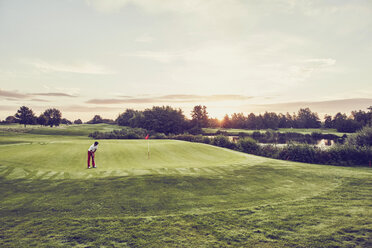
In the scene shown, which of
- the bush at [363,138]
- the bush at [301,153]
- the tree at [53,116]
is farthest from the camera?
the tree at [53,116]

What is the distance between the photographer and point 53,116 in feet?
285

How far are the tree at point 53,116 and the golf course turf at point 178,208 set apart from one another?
82.7 m

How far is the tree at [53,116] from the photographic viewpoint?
8431 centimetres

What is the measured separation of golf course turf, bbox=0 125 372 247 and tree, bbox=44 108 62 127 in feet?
271

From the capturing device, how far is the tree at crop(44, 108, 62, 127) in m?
84.3

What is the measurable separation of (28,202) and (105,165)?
6893 mm

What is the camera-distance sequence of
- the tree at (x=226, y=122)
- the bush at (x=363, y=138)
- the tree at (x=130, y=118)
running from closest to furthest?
1. the bush at (x=363, y=138)
2. the tree at (x=130, y=118)
3. the tree at (x=226, y=122)

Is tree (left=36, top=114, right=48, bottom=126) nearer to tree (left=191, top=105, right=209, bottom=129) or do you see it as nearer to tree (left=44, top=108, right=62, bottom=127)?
tree (left=44, top=108, right=62, bottom=127)

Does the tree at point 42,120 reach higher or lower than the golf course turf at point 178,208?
higher

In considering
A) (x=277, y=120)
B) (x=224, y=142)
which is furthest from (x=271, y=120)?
(x=224, y=142)

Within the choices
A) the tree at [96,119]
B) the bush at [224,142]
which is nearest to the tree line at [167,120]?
the tree at [96,119]

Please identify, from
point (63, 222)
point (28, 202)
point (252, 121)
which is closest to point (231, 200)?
point (63, 222)

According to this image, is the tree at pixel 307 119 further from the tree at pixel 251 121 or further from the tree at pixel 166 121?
the tree at pixel 166 121

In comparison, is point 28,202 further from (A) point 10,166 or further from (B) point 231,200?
(B) point 231,200
